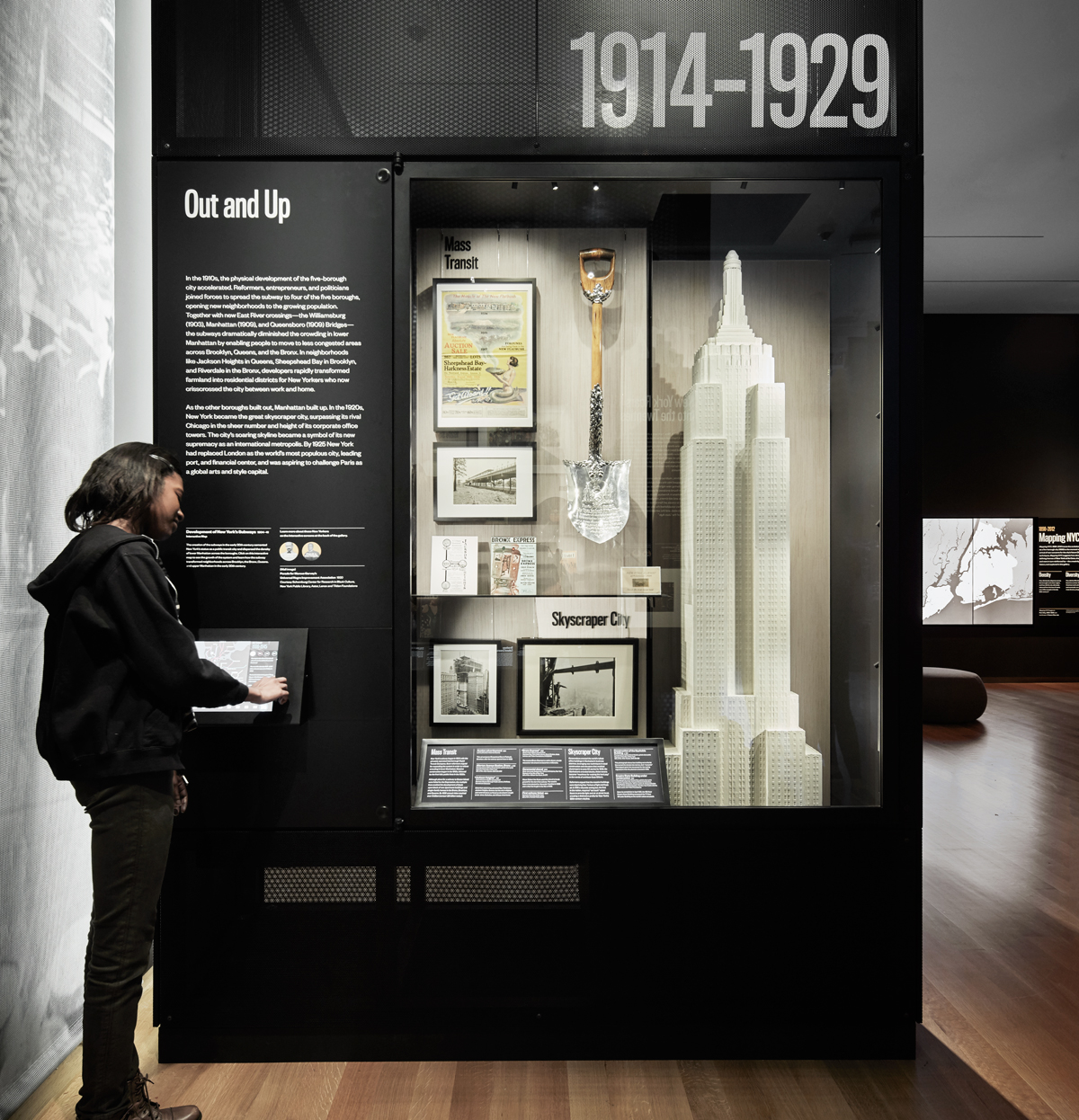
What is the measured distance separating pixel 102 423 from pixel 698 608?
1876 mm

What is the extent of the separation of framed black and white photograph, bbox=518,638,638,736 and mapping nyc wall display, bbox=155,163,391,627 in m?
0.47

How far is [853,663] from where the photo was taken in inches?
88.2

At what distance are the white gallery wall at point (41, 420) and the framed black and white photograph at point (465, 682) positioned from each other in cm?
107

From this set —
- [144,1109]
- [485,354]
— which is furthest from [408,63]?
[144,1109]

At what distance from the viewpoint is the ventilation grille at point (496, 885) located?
215 centimetres

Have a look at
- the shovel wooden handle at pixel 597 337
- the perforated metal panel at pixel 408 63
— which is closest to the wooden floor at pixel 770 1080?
the shovel wooden handle at pixel 597 337

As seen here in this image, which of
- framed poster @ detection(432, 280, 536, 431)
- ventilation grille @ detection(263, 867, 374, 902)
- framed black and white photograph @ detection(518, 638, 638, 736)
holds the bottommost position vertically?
ventilation grille @ detection(263, 867, 374, 902)

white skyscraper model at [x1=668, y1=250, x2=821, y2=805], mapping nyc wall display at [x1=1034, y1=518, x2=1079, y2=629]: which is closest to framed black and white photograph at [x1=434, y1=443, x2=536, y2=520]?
white skyscraper model at [x1=668, y1=250, x2=821, y2=805]

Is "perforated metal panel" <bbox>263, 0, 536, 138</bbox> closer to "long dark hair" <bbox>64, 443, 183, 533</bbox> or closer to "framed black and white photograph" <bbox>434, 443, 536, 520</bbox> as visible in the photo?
"framed black and white photograph" <bbox>434, 443, 536, 520</bbox>

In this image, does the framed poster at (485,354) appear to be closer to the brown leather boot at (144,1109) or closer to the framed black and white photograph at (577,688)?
the framed black and white photograph at (577,688)

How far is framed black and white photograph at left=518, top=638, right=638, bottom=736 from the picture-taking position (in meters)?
2.31

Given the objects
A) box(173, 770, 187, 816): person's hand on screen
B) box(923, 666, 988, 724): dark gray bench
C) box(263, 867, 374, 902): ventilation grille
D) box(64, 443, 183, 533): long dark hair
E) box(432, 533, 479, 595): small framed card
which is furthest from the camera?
box(923, 666, 988, 724): dark gray bench

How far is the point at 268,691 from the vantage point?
2004 mm

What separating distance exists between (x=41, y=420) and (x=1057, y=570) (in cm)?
936
